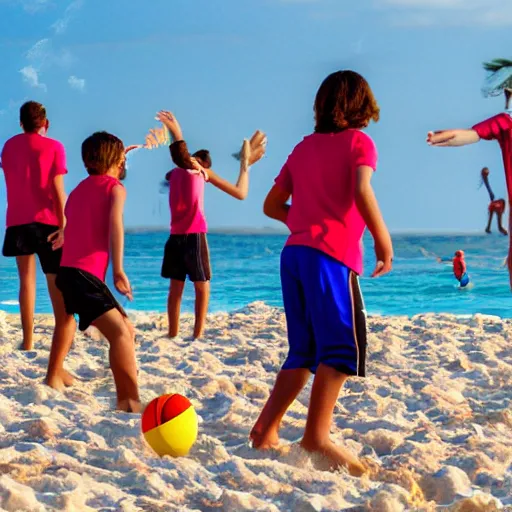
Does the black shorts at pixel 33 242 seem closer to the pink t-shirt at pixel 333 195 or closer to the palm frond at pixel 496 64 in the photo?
the pink t-shirt at pixel 333 195

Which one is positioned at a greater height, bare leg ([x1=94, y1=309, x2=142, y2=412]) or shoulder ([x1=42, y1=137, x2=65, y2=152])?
shoulder ([x1=42, y1=137, x2=65, y2=152])

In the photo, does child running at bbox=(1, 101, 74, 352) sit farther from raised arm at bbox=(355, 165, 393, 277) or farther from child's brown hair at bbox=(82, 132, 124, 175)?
raised arm at bbox=(355, 165, 393, 277)

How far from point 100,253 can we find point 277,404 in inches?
54.4

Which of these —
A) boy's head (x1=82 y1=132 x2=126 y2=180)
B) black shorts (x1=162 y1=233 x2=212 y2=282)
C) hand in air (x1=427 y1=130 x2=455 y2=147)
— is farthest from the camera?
black shorts (x1=162 y1=233 x2=212 y2=282)

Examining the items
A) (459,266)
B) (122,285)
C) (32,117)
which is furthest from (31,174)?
(459,266)

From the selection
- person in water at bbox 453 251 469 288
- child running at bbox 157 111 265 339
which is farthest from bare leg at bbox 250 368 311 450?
person in water at bbox 453 251 469 288

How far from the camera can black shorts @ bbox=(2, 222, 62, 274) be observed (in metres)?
6.19

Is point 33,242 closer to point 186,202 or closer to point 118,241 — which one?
point 186,202

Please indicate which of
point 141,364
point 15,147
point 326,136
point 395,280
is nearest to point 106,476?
point 326,136

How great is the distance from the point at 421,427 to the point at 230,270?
78.2ft

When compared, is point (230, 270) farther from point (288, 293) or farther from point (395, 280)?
point (288, 293)

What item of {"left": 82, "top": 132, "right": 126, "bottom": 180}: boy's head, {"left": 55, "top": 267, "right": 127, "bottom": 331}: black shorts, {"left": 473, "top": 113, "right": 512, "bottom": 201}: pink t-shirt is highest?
{"left": 473, "top": 113, "right": 512, "bottom": 201}: pink t-shirt

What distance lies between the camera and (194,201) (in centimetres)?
714

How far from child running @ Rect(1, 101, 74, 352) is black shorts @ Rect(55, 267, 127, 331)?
4.79 feet
